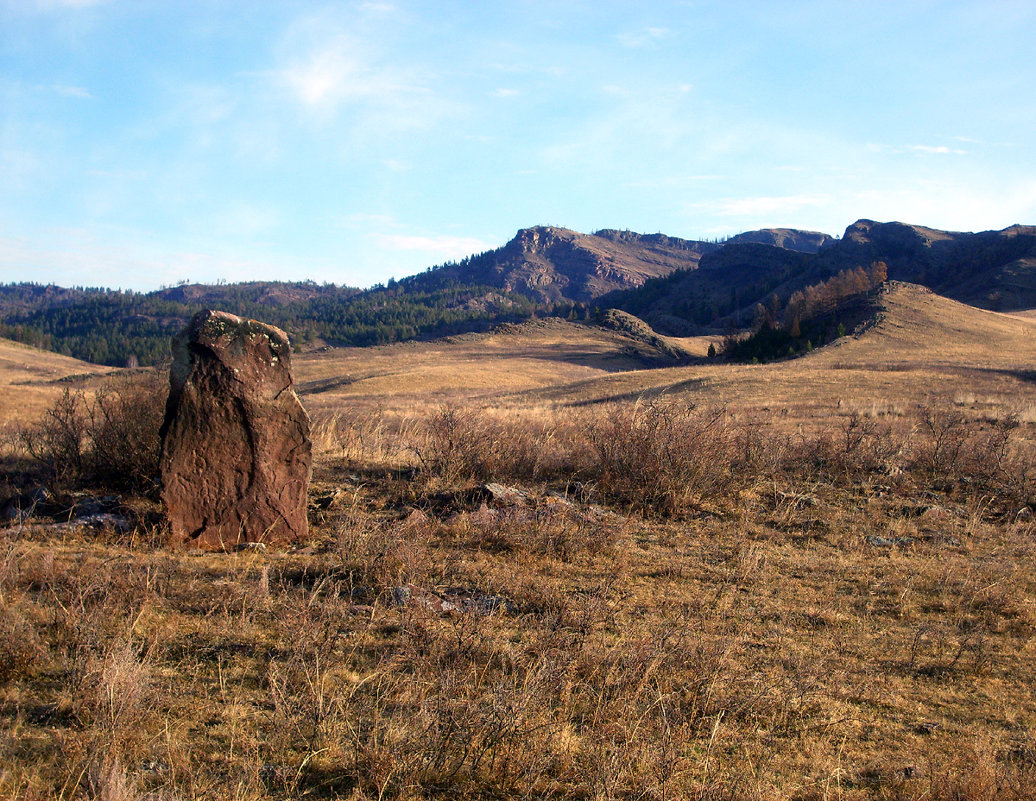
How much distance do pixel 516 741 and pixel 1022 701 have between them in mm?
3033

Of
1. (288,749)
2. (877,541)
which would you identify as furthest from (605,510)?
(288,749)

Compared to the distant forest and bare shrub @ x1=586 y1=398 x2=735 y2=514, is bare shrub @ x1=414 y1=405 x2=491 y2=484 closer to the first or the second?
bare shrub @ x1=586 y1=398 x2=735 y2=514

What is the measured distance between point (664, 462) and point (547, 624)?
3.74 metres

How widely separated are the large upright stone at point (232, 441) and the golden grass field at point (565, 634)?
0.37 meters

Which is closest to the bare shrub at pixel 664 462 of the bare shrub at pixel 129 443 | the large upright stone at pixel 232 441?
the large upright stone at pixel 232 441

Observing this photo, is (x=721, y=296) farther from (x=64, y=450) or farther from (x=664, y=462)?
(x=64, y=450)

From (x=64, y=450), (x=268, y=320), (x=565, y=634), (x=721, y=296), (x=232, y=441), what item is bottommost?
(x=565, y=634)

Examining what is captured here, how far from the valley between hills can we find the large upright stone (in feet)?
1.19

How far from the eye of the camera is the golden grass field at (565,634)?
2.95 metres

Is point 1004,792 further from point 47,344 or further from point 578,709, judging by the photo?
point 47,344

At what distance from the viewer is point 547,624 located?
14.0 feet

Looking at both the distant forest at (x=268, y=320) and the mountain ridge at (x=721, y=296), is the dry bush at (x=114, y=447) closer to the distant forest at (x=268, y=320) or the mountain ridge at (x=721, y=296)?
the distant forest at (x=268, y=320)

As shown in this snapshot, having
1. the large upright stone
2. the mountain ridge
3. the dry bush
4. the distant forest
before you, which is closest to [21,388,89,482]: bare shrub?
the dry bush

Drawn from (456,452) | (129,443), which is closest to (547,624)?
(456,452)
